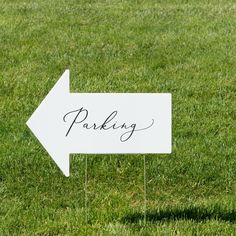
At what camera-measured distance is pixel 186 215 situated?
5152mm

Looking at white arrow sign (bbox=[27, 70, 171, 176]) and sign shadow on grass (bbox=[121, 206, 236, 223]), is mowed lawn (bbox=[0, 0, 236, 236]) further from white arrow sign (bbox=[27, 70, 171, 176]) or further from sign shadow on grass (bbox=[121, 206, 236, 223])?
white arrow sign (bbox=[27, 70, 171, 176])

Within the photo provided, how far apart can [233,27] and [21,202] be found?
618cm

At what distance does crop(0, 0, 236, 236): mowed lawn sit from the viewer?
5.17 metres

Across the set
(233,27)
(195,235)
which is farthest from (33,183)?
(233,27)

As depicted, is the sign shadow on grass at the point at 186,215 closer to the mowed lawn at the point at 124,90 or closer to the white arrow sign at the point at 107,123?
the mowed lawn at the point at 124,90

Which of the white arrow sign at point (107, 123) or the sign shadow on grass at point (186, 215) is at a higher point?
the white arrow sign at point (107, 123)

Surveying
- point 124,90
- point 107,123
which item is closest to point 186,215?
point 107,123

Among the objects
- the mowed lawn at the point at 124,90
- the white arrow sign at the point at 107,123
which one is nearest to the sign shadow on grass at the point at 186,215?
the mowed lawn at the point at 124,90

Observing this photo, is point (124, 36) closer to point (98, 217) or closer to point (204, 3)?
point (204, 3)

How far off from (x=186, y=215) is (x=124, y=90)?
3017 mm

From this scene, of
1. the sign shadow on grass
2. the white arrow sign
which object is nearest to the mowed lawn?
the sign shadow on grass

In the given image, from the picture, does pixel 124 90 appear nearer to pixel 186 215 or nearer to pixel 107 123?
pixel 186 215

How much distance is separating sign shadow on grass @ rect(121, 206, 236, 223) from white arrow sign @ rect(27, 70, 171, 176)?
25.8 inches

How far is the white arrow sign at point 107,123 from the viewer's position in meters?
4.72
